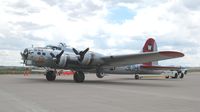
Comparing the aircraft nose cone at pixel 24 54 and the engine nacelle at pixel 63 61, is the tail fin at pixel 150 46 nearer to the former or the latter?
the engine nacelle at pixel 63 61

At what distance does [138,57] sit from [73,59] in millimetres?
5014

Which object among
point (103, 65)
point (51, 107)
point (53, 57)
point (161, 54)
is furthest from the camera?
point (103, 65)

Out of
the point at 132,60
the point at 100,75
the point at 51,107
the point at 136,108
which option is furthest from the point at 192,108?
the point at 100,75

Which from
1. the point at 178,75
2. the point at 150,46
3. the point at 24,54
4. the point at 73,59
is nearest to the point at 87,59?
the point at 73,59

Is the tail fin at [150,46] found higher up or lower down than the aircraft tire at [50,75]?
higher up

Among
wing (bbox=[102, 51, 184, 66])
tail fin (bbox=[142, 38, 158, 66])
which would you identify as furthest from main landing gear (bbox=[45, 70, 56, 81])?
tail fin (bbox=[142, 38, 158, 66])

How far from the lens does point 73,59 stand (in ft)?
80.1

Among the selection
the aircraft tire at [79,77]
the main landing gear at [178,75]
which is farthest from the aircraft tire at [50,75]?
the main landing gear at [178,75]

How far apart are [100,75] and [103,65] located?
1.62 m

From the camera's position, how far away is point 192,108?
1002 cm

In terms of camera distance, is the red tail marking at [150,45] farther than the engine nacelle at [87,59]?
Yes

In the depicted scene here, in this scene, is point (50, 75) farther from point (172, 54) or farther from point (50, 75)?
point (172, 54)

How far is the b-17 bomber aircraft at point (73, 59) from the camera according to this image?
77.2 ft

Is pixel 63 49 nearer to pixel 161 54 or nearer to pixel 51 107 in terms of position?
pixel 161 54
